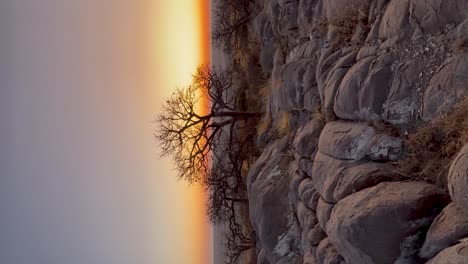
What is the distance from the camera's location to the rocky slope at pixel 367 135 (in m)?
3.03

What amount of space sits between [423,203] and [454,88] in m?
0.68

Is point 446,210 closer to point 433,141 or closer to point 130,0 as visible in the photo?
point 433,141

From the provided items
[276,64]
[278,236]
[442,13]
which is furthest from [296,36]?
[442,13]

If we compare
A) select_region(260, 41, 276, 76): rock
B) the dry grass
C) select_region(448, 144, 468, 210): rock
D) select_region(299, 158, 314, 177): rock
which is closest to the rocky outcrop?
select_region(448, 144, 468, 210): rock

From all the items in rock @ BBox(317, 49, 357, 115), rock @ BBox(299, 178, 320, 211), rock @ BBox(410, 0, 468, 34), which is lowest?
rock @ BBox(299, 178, 320, 211)

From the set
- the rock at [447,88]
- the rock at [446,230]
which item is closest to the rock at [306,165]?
the rock at [447,88]

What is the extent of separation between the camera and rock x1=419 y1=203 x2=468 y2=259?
2655 mm

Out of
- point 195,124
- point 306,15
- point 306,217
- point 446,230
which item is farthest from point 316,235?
point 195,124

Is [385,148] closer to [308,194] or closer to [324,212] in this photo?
[324,212]

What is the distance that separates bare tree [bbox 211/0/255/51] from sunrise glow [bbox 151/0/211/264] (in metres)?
1.43

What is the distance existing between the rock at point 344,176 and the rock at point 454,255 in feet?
2.70

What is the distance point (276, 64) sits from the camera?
652 cm

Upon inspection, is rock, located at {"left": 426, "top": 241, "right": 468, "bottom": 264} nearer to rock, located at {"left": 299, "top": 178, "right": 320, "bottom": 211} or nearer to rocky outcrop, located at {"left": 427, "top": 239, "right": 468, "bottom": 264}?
rocky outcrop, located at {"left": 427, "top": 239, "right": 468, "bottom": 264}

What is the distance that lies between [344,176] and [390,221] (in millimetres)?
757
